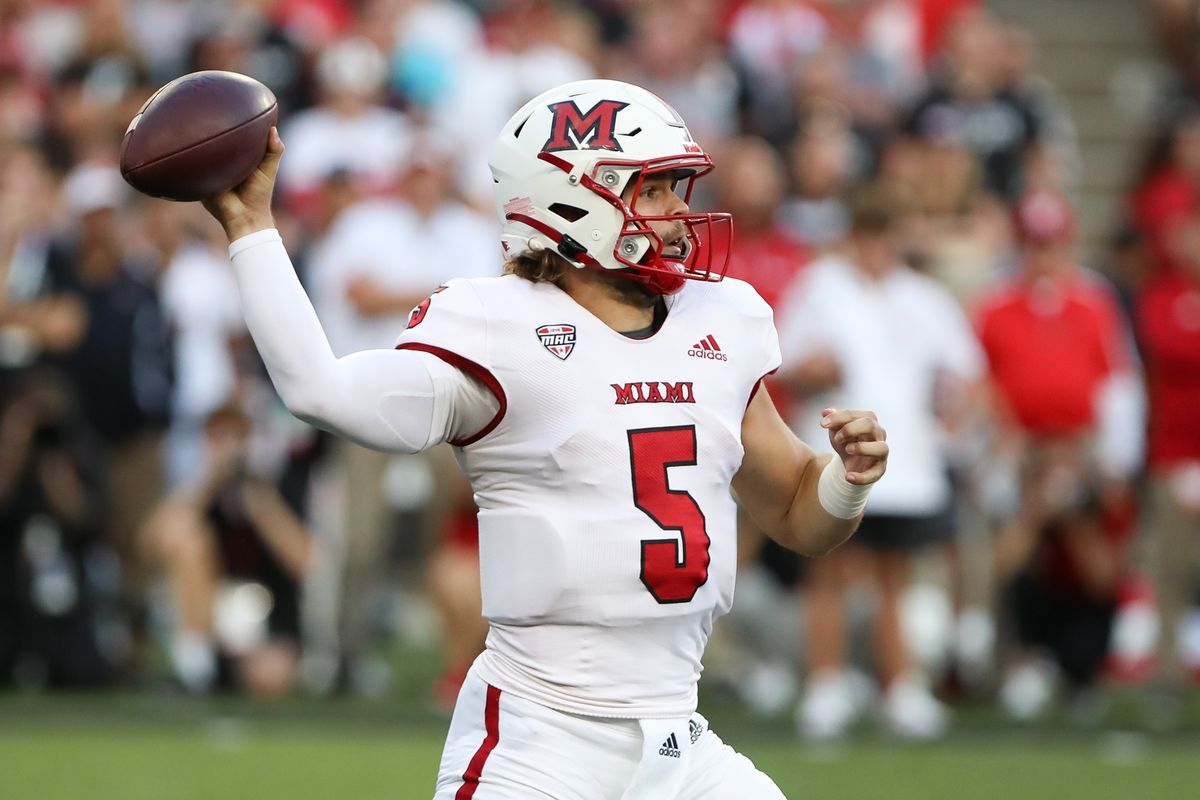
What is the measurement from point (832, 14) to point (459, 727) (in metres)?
9.66

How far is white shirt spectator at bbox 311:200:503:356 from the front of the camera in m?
9.00

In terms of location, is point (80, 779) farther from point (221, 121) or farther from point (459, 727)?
point (221, 121)

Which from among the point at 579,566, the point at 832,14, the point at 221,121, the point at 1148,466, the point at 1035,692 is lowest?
the point at 1035,692

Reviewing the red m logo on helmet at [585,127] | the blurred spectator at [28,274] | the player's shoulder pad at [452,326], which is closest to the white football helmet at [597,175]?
the red m logo on helmet at [585,127]

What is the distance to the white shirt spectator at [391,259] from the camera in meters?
9.00

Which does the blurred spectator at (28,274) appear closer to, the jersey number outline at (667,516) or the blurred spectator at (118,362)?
the blurred spectator at (118,362)

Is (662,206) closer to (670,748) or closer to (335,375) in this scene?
(335,375)

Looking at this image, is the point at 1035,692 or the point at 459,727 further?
the point at 1035,692

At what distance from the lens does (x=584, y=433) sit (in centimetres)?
360

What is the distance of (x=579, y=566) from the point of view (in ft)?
11.8

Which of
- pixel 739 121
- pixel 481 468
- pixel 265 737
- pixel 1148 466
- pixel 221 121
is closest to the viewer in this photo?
pixel 221 121

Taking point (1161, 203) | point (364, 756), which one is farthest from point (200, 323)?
point (1161, 203)

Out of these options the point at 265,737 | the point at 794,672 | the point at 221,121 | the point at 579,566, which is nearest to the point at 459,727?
the point at 579,566

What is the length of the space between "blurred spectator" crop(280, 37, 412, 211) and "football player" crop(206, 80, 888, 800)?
20.4 feet
